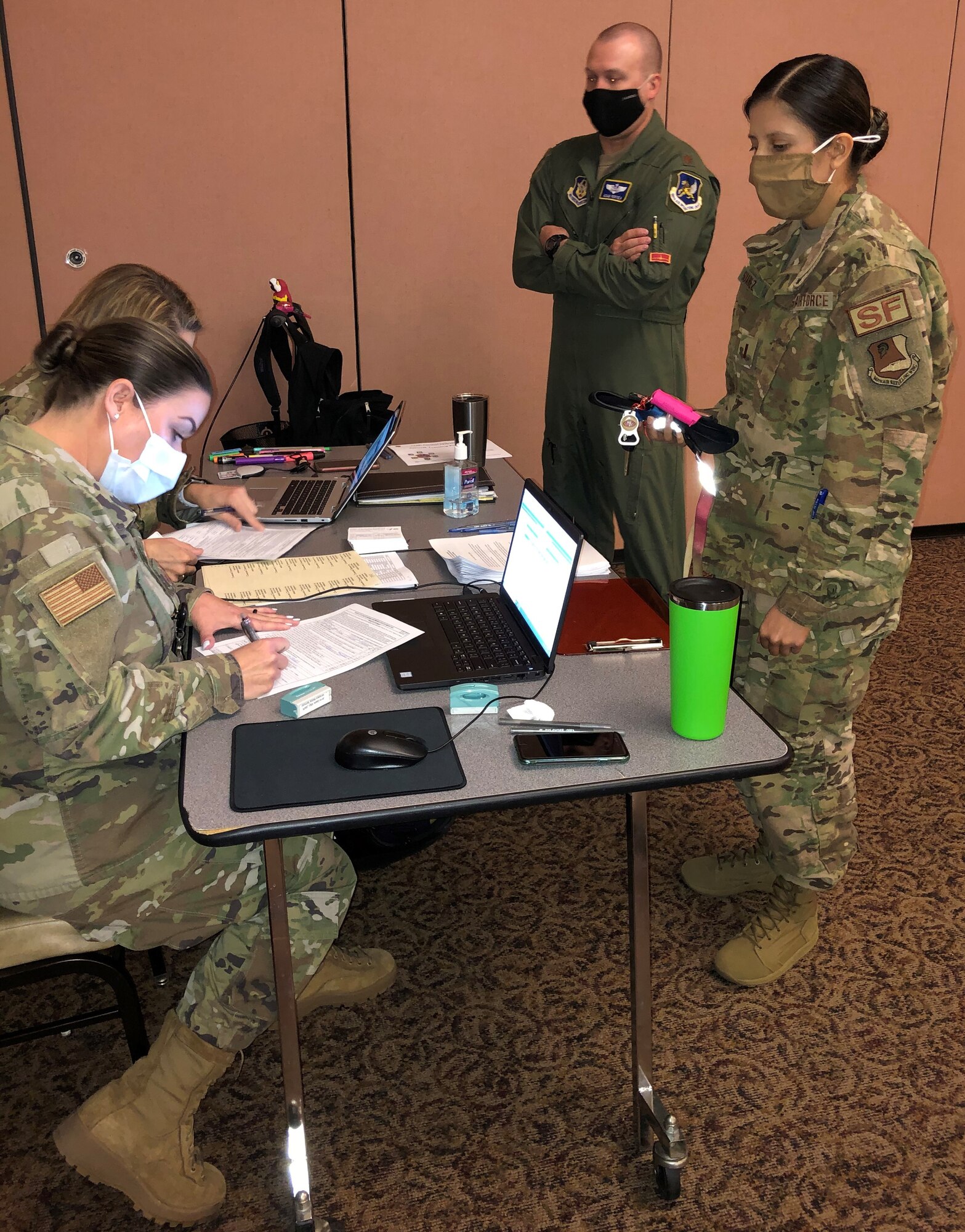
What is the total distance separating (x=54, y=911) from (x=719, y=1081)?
1.13 metres

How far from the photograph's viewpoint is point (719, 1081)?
1.70m

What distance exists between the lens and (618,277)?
2.73m

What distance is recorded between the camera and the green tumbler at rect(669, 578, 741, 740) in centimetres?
126

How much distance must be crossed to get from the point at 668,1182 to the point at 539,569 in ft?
3.08

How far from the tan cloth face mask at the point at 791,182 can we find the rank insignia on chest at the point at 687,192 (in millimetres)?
1056

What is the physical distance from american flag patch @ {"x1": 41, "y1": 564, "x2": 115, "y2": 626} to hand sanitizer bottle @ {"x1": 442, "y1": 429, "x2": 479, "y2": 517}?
1.08 m

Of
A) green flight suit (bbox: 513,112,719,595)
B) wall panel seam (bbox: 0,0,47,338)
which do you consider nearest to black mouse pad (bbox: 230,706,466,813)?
green flight suit (bbox: 513,112,719,595)

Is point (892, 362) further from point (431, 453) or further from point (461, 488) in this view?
point (431, 453)

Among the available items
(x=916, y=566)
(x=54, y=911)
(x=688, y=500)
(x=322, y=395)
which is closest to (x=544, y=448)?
(x=322, y=395)

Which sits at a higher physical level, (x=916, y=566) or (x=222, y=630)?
(x=222, y=630)

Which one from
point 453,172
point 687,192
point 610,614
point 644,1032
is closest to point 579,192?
point 687,192

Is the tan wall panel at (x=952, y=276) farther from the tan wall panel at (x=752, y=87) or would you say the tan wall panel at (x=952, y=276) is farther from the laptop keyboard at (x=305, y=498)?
the laptop keyboard at (x=305, y=498)

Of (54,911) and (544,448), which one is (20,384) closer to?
(54,911)

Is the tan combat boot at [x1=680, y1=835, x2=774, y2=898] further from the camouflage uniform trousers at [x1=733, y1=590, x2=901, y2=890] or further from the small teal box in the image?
the small teal box
